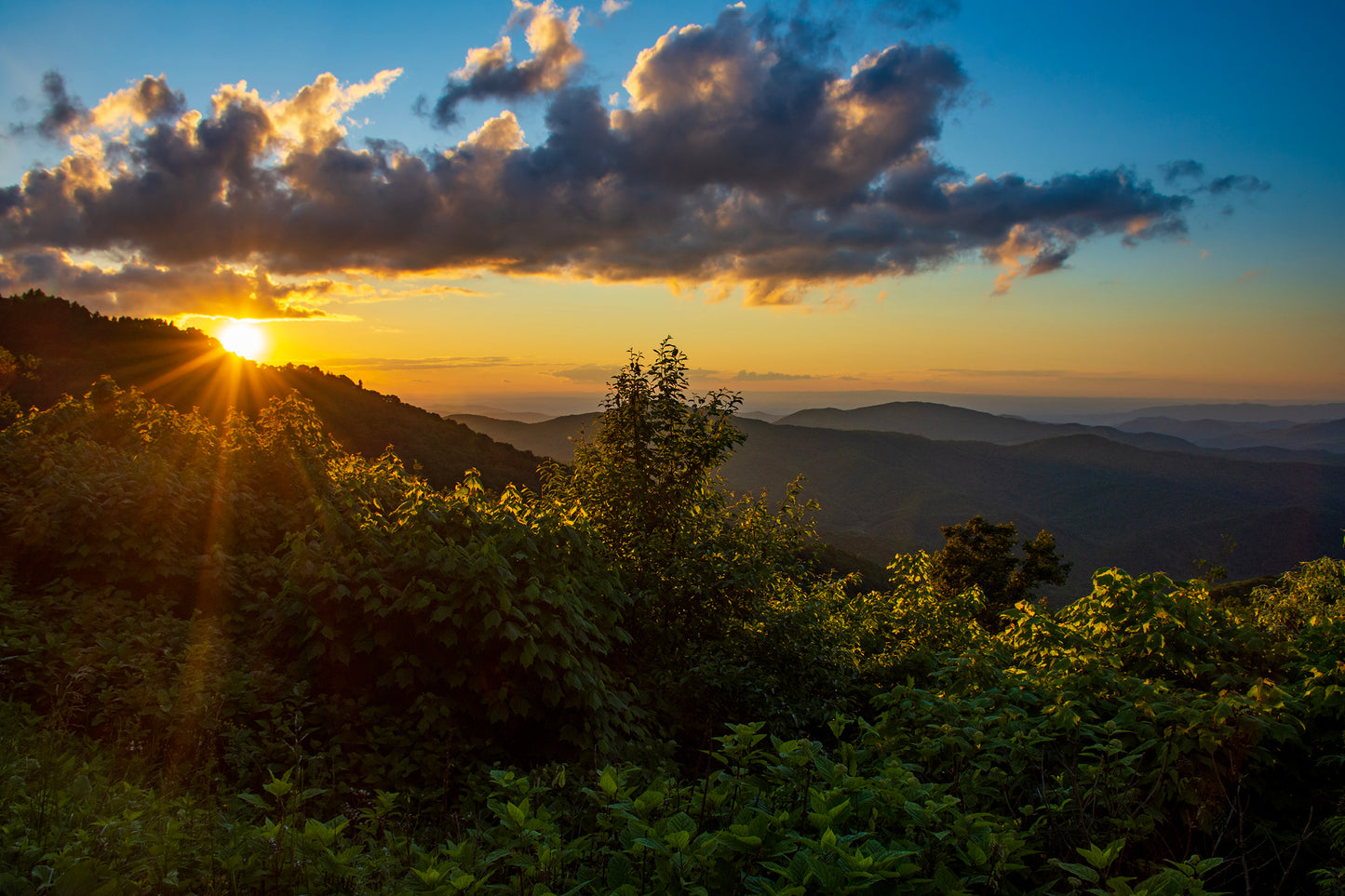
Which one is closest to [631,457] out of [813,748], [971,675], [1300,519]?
[971,675]

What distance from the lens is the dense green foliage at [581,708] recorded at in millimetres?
2867

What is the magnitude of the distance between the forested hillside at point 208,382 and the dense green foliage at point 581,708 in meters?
27.4

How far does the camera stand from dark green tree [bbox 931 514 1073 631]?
47.8 meters

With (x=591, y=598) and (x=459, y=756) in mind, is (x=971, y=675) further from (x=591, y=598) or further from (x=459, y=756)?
(x=459, y=756)

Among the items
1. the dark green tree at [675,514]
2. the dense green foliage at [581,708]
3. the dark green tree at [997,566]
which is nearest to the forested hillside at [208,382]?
the dark green tree at [675,514]

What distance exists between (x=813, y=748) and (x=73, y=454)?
1073 centimetres

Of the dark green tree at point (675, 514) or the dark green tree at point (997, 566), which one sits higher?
the dark green tree at point (675, 514)

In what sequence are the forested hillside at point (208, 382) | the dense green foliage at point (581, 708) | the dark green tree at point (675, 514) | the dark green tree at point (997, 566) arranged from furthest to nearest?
the dark green tree at point (997, 566), the forested hillside at point (208, 382), the dark green tree at point (675, 514), the dense green foliage at point (581, 708)

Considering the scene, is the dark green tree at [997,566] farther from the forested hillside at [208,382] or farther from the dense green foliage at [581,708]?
the dense green foliage at [581,708]

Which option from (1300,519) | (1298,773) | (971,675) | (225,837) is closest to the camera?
(225,837)

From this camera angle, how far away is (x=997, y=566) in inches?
1912

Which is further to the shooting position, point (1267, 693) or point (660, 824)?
point (1267, 693)

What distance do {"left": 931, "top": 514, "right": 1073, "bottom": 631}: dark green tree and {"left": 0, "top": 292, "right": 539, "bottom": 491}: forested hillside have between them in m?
32.8

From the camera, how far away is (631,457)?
10.6 meters
